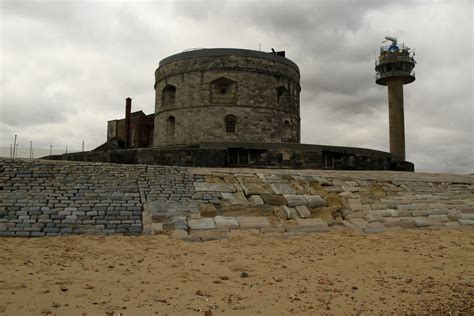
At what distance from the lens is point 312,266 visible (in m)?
Result: 6.11

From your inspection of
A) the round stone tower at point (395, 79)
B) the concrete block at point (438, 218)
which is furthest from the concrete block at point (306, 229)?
the round stone tower at point (395, 79)

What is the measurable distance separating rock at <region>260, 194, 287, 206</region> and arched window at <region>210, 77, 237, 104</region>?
508 inches

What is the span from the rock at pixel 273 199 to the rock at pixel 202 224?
170 centimetres

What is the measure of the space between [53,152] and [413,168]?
22029 millimetres

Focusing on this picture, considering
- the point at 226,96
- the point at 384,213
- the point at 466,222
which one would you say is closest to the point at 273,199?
the point at 384,213

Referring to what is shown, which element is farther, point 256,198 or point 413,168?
point 413,168

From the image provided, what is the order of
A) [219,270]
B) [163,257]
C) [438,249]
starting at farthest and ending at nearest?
1. [438,249]
2. [163,257]
3. [219,270]

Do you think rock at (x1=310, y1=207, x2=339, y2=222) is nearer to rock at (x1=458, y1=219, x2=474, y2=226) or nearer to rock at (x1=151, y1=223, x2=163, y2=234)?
rock at (x1=458, y1=219, x2=474, y2=226)

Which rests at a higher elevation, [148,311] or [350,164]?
[350,164]

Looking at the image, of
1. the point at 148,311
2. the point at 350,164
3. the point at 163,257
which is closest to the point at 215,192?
the point at 163,257

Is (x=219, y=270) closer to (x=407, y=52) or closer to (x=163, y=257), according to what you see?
(x=163, y=257)

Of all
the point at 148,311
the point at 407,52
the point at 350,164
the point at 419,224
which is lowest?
the point at 148,311

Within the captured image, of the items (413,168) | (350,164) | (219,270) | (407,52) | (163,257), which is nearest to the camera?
(219,270)

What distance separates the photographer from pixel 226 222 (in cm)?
823
